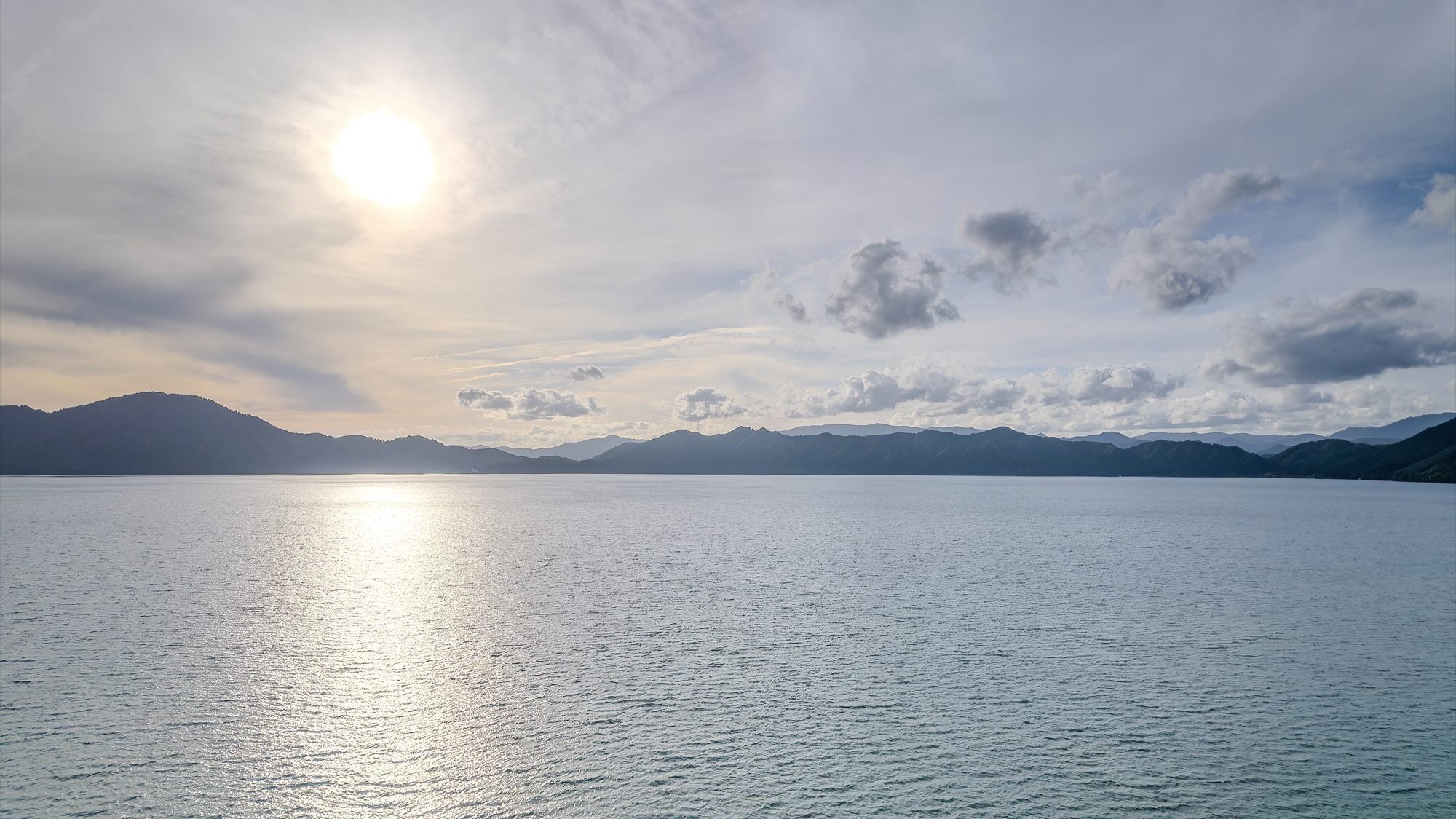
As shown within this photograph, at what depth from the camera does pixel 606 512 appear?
15738 cm

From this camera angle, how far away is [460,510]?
17412 centimetres

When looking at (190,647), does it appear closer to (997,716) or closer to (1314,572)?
(997,716)

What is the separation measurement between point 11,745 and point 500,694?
15.9 metres

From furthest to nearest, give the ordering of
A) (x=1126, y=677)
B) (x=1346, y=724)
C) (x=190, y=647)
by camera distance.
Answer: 1. (x=190, y=647)
2. (x=1126, y=677)
3. (x=1346, y=724)

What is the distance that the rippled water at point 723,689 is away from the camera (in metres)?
23.0

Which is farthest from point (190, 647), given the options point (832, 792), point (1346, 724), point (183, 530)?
point (183, 530)

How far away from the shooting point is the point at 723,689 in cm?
3300

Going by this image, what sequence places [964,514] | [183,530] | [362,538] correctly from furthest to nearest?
1. [964,514]
2. [183,530]
3. [362,538]

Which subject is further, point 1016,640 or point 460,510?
point 460,510

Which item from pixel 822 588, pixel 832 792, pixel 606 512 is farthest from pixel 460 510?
pixel 832 792

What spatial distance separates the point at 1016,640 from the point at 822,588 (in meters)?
20.5

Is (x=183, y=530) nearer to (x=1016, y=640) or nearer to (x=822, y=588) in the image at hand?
(x=822, y=588)

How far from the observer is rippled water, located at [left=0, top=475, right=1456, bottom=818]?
75.6 ft

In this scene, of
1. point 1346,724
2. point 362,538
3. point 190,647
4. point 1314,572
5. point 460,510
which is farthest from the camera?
point 460,510
